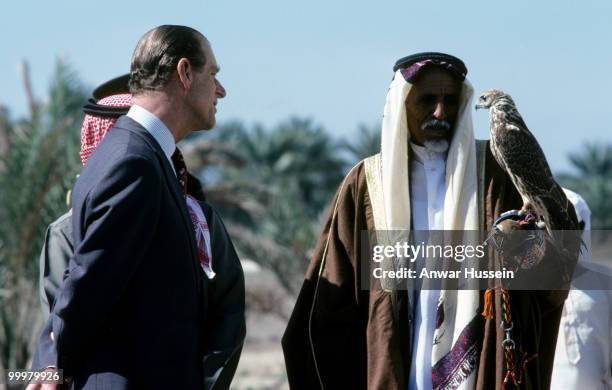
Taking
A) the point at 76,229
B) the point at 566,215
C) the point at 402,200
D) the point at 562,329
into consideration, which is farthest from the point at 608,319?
the point at 76,229

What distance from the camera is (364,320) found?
15.6ft

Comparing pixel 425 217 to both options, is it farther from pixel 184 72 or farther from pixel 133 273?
→ pixel 133 273

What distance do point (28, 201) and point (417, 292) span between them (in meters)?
6.02

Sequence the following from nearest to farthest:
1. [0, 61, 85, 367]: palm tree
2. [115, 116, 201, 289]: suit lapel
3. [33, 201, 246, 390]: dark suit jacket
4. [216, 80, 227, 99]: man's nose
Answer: [115, 116, 201, 289]: suit lapel
[33, 201, 246, 390]: dark suit jacket
[216, 80, 227, 99]: man's nose
[0, 61, 85, 367]: palm tree

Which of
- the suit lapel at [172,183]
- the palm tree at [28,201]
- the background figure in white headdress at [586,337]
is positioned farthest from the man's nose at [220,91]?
the palm tree at [28,201]

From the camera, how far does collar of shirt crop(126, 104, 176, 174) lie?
3.62m

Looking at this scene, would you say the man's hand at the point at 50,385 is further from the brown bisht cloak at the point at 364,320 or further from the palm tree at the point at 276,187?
the palm tree at the point at 276,187

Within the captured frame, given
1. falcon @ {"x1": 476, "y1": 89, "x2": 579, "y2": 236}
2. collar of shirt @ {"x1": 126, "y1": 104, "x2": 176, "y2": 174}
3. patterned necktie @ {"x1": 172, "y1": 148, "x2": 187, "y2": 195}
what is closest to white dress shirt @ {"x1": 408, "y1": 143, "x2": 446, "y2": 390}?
falcon @ {"x1": 476, "y1": 89, "x2": 579, "y2": 236}

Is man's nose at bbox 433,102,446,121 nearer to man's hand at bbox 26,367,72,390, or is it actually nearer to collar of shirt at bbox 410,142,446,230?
collar of shirt at bbox 410,142,446,230

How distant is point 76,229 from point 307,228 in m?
11.0

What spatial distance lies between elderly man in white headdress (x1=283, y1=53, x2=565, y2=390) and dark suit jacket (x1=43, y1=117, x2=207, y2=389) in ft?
4.23

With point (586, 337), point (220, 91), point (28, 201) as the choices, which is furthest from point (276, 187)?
point (220, 91)

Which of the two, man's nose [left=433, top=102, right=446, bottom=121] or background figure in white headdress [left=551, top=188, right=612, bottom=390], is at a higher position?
man's nose [left=433, top=102, right=446, bottom=121]

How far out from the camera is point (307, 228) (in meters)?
14.4
